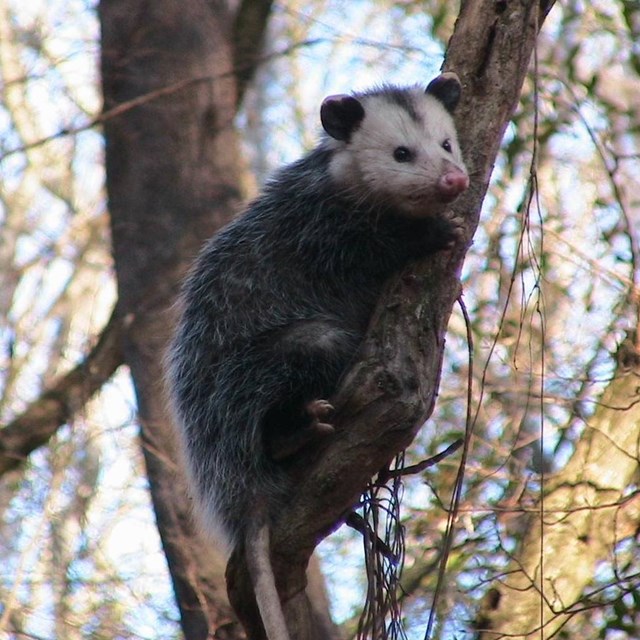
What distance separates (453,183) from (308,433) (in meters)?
0.68

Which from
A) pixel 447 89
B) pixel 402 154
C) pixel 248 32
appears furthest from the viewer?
pixel 248 32

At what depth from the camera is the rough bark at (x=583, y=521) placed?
3.19 m

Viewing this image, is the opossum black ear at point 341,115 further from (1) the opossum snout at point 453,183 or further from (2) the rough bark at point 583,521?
(2) the rough bark at point 583,521

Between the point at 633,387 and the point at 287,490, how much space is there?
1.34m

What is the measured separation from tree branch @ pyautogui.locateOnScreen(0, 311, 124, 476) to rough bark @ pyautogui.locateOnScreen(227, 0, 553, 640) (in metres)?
2.11

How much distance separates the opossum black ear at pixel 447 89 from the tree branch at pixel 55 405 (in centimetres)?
215

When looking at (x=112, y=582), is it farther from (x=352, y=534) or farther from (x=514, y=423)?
(x=514, y=423)

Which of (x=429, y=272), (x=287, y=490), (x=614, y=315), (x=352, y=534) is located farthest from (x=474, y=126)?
(x=352, y=534)

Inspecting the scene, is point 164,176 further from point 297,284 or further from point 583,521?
point 583,521

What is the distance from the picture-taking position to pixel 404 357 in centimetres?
226

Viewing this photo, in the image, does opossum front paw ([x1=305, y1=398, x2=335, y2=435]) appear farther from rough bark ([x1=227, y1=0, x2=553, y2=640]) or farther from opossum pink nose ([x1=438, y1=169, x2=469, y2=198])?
opossum pink nose ([x1=438, y1=169, x2=469, y2=198])

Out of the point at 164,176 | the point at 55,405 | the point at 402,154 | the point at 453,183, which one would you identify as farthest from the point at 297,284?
the point at 55,405

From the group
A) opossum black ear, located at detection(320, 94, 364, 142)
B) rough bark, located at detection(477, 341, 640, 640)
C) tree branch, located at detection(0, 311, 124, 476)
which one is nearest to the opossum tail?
rough bark, located at detection(477, 341, 640, 640)

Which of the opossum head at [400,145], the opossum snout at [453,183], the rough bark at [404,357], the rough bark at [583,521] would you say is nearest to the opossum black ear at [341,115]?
the opossum head at [400,145]
